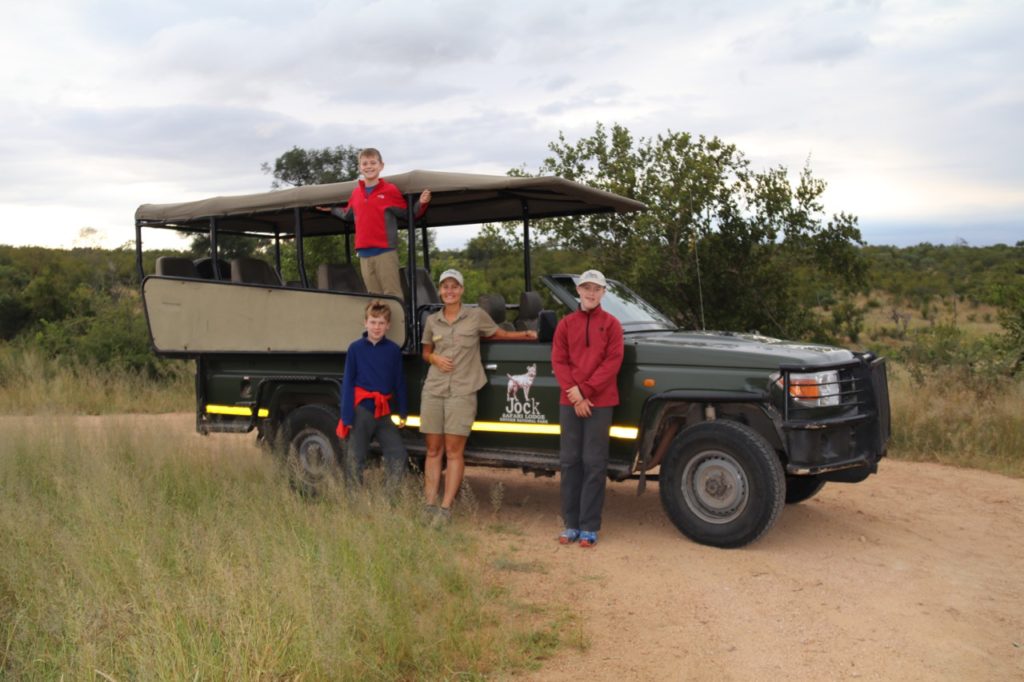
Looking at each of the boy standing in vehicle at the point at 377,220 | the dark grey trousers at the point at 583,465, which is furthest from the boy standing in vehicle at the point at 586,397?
the boy standing in vehicle at the point at 377,220

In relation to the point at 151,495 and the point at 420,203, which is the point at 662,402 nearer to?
the point at 420,203

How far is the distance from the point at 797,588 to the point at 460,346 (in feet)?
9.51

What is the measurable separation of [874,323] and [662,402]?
2751 cm

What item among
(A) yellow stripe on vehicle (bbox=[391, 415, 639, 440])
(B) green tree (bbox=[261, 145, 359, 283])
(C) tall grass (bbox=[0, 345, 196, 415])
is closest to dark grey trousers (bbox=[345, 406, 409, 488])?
(A) yellow stripe on vehicle (bbox=[391, 415, 639, 440])

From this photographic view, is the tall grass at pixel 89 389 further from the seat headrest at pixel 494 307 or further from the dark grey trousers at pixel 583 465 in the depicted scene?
the dark grey trousers at pixel 583 465

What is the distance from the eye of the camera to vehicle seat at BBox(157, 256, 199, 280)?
880cm

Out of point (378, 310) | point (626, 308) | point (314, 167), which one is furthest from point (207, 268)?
point (314, 167)

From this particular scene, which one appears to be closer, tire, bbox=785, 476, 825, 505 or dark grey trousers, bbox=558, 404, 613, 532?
dark grey trousers, bbox=558, 404, 613, 532

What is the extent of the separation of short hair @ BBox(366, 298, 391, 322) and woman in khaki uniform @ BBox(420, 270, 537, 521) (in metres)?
0.30

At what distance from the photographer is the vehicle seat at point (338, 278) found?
8664mm

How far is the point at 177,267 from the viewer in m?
8.87

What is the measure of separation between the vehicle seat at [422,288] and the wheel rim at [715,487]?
290cm

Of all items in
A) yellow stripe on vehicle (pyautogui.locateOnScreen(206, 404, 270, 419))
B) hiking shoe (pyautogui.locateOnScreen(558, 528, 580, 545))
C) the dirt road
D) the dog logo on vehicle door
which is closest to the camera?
the dirt road

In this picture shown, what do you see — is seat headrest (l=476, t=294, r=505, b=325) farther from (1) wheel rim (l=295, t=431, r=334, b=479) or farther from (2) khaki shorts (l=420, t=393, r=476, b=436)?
(1) wheel rim (l=295, t=431, r=334, b=479)
